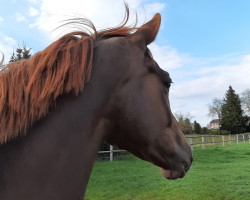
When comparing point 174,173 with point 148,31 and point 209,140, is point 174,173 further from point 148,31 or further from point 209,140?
point 209,140

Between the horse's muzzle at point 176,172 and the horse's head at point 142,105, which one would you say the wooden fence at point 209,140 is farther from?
the horse's head at point 142,105

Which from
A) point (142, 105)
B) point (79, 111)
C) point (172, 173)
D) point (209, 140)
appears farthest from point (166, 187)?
point (209, 140)

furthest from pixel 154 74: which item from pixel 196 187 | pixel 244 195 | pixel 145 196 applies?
pixel 196 187

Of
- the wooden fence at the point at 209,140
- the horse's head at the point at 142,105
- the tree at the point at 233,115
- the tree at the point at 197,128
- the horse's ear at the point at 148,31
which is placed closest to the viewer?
the horse's head at the point at 142,105

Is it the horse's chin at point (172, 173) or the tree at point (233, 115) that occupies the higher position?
the tree at point (233, 115)

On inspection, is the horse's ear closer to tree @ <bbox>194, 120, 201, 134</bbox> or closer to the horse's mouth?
the horse's mouth

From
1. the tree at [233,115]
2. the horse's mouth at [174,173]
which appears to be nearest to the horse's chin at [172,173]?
the horse's mouth at [174,173]

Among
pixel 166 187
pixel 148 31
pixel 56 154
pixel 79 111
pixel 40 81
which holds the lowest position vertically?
pixel 166 187

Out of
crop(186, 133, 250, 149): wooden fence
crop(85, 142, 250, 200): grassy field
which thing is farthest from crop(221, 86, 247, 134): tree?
crop(85, 142, 250, 200): grassy field

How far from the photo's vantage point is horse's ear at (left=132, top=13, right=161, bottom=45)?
4.29ft

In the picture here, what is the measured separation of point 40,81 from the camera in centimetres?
107

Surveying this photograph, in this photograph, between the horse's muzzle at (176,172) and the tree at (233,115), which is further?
the tree at (233,115)

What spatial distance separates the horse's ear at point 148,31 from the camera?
131 cm

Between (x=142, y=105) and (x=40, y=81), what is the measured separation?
0.46 metres
